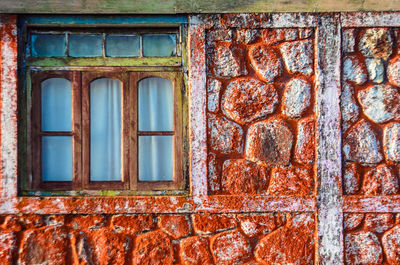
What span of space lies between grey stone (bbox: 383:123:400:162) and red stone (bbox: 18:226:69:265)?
108 inches

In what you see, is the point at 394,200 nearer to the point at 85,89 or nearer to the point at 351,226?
the point at 351,226

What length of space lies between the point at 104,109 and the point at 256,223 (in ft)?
5.18

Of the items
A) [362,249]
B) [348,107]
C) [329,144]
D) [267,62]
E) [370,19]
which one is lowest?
[362,249]

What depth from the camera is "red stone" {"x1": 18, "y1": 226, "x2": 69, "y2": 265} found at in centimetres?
278

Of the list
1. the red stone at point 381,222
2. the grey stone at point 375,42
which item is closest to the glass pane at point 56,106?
the grey stone at point 375,42

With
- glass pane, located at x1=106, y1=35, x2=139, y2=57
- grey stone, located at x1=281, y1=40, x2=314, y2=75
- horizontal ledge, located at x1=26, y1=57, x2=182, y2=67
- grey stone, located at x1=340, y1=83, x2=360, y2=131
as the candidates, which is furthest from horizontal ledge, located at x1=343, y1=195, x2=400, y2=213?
glass pane, located at x1=106, y1=35, x2=139, y2=57

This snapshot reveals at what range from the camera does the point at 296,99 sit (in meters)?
2.88

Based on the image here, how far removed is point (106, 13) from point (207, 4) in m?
0.81

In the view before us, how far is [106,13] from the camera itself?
2.83 meters

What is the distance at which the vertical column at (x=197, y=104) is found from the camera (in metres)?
2.85

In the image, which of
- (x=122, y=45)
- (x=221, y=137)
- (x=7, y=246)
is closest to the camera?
(x=7, y=246)

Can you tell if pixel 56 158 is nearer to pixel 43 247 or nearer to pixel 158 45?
pixel 43 247

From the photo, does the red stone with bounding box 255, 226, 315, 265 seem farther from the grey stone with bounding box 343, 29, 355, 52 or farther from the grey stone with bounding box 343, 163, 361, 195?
the grey stone with bounding box 343, 29, 355, 52

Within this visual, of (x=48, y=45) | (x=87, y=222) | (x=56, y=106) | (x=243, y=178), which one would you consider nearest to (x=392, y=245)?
(x=243, y=178)
